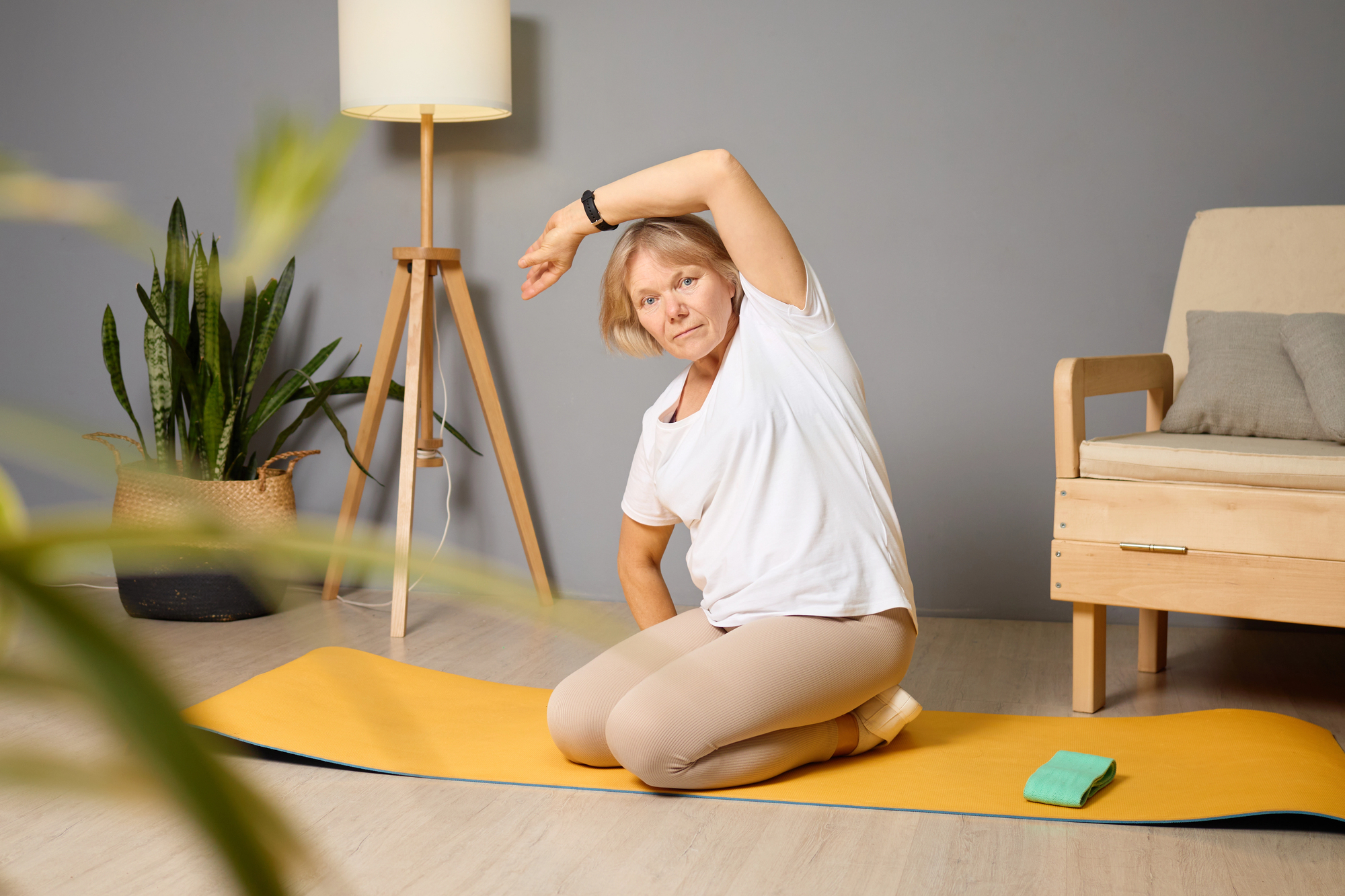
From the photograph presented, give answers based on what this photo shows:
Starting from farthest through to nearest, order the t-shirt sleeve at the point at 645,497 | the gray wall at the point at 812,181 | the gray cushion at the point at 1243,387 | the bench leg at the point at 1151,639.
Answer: the gray wall at the point at 812,181
the bench leg at the point at 1151,639
the gray cushion at the point at 1243,387
the t-shirt sleeve at the point at 645,497

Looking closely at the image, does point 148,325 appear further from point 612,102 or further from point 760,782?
point 760,782

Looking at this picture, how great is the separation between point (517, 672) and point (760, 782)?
0.80 metres

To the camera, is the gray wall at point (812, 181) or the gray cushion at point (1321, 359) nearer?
the gray cushion at point (1321, 359)

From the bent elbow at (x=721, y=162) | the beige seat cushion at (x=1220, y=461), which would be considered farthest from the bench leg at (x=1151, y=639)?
the bent elbow at (x=721, y=162)

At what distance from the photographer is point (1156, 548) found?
1.87 meters

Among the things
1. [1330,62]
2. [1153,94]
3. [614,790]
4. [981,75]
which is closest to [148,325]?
[614,790]

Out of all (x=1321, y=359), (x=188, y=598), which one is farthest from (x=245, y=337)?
(x=1321, y=359)

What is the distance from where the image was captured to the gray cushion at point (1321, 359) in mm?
1947

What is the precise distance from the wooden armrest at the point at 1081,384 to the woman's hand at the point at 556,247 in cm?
88

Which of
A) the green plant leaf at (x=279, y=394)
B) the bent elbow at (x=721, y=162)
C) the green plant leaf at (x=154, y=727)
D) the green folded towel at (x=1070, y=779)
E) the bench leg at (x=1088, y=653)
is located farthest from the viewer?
the green plant leaf at (x=279, y=394)

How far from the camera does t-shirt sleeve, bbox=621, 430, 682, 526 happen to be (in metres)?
1.85

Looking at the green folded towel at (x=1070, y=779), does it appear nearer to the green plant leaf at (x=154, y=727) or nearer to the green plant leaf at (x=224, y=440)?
the green plant leaf at (x=154, y=727)

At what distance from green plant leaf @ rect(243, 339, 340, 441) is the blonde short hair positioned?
1210 millimetres

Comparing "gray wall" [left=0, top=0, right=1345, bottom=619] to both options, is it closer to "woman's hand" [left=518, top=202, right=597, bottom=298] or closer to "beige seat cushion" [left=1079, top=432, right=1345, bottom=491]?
"beige seat cushion" [left=1079, top=432, right=1345, bottom=491]
